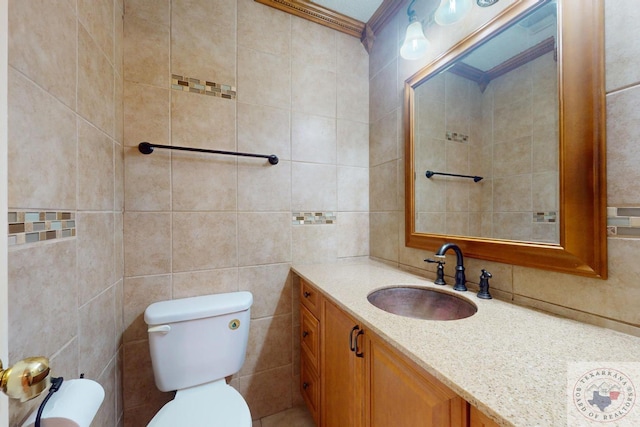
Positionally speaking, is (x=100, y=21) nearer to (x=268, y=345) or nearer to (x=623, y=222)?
(x=268, y=345)

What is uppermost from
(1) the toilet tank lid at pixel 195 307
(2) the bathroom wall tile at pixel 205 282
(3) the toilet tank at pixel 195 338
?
(2) the bathroom wall tile at pixel 205 282

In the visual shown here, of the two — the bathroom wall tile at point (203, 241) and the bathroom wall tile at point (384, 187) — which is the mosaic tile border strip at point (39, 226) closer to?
the bathroom wall tile at point (203, 241)

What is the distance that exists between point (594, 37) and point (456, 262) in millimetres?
886

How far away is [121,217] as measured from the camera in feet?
3.86

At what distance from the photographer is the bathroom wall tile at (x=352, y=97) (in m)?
1.67

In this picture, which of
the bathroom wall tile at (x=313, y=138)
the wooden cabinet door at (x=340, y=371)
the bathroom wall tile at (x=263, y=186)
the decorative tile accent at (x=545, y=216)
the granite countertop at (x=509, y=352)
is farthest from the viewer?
the bathroom wall tile at (x=313, y=138)

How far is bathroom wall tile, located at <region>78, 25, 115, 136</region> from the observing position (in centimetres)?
83

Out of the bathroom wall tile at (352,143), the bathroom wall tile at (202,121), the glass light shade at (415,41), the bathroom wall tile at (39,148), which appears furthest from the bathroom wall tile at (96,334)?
the glass light shade at (415,41)

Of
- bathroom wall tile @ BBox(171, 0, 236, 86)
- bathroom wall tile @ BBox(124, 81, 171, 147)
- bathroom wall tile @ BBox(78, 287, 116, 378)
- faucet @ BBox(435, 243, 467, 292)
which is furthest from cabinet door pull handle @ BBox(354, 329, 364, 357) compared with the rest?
bathroom wall tile @ BBox(171, 0, 236, 86)

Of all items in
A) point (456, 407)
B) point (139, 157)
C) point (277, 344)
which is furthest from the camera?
point (277, 344)

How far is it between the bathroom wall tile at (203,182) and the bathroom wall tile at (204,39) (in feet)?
1.50

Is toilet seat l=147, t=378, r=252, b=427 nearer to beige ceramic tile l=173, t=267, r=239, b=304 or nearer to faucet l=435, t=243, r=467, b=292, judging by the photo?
beige ceramic tile l=173, t=267, r=239, b=304

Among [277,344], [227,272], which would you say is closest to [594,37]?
[227,272]

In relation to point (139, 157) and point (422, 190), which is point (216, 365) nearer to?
point (139, 157)
